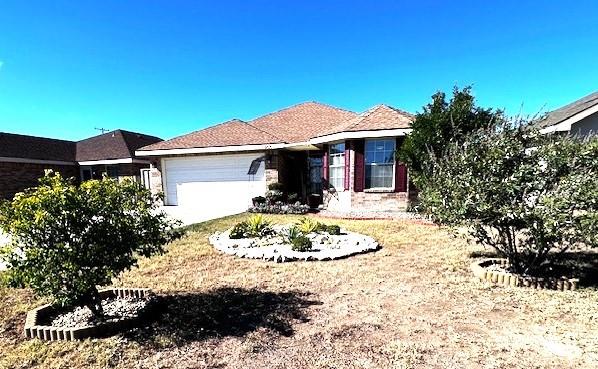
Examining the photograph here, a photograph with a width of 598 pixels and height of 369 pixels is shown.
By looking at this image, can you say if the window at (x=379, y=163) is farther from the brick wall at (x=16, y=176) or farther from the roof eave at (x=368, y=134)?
the brick wall at (x=16, y=176)

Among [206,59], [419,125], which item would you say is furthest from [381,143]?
[206,59]

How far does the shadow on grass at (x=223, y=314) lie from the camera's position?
3420 millimetres

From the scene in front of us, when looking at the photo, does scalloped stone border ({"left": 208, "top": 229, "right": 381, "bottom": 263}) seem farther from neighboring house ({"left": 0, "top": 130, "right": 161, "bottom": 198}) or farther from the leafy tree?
neighboring house ({"left": 0, "top": 130, "right": 161, "bottom": 198})

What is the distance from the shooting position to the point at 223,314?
390 centimetres

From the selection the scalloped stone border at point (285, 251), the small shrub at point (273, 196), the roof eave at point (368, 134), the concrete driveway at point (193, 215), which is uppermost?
the roof eave at point (368, 134)

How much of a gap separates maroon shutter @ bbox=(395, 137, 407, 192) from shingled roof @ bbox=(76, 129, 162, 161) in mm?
16385

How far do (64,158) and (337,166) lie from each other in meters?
19.0

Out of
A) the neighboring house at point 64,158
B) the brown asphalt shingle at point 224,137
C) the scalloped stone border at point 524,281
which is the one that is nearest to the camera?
the scalloped stone border at point 524,281

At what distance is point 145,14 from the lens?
409 inches

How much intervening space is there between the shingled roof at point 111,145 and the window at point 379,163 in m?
15.3

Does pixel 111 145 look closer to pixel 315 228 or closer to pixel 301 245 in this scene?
pixel 315 228

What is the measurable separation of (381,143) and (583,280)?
814 centimetres

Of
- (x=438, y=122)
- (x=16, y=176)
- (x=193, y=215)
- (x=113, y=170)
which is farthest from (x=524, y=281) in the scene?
(x=16, y=176)


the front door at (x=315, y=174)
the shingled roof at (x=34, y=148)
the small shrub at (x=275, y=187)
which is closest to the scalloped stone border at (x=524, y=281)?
the small shrub at (x=275, y=187)
